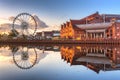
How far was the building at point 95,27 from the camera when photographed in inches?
1558

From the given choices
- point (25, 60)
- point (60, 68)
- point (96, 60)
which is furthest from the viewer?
point (25, 60)

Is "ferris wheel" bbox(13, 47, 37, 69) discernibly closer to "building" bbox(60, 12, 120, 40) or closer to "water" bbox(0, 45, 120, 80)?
"water" bbox(0, 45, 120, 80)

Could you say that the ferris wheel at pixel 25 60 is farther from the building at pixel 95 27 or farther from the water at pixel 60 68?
the building at pixel 95 27

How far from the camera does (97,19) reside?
4591 centimetres

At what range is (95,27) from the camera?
140ft

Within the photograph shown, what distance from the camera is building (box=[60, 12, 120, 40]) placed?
1558 inches

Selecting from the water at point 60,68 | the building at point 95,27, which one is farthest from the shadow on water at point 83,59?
the building at point 95,27

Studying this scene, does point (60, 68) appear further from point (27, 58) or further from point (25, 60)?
point (27, 58)

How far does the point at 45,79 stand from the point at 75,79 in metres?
0.65

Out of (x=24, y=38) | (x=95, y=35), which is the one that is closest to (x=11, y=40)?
(x=24, y=38)

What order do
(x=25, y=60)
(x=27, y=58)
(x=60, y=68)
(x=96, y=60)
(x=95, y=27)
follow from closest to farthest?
(x=60, y=68)
(x=96, y=60)
(x=25, y=60)
(x=27, y=58)
(x=95, y=27)

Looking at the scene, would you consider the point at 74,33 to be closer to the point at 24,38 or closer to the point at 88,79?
the point at 24,38

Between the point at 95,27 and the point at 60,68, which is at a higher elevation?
the point at 95,27

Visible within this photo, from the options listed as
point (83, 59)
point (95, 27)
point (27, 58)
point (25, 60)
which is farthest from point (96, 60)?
point (95, 27)
